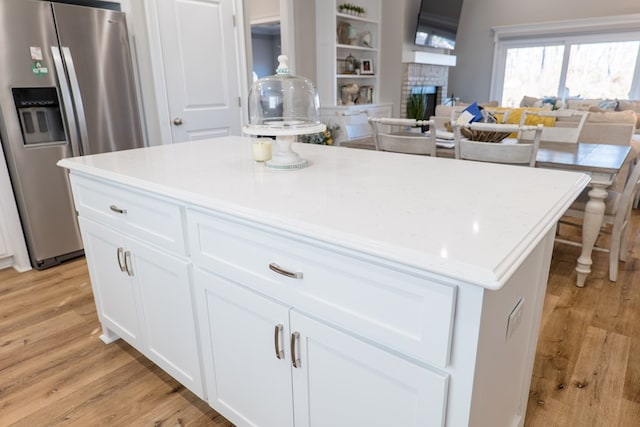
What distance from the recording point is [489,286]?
0.69 meters

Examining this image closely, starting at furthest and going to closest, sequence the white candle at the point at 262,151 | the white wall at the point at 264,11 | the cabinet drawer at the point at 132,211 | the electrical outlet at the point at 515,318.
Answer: the white wall at the point at 264,11, the white candle at the point at 262,151, the cabinet drawer at the point at 132,211, the electrical outlet at the point at 515,318

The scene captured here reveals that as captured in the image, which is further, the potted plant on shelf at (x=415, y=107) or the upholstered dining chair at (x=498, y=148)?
the potted plant on shelf at (x=415, y=107)

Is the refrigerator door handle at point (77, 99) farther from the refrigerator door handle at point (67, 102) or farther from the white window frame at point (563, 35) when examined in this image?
the white window frame at point (563, 35)

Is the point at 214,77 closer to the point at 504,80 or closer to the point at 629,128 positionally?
the point at 629,128

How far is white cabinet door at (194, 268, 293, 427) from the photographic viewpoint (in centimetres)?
115

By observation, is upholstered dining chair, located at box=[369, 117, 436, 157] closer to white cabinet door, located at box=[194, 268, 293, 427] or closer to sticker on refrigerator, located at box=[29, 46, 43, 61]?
white cabinet door, located at box=[194, 268, 293, 427]

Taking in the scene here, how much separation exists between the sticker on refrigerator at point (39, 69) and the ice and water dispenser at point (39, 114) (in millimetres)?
96

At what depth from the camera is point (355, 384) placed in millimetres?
989

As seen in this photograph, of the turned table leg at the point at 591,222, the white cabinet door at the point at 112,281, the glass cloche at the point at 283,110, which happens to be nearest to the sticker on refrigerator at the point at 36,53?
the white cabinet door at the point at 112,281

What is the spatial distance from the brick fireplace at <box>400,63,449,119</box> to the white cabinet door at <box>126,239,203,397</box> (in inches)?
206

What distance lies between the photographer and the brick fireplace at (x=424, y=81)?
6.00m

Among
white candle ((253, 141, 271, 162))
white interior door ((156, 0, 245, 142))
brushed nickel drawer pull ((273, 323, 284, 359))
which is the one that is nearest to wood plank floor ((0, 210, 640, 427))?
brushed nickel drawer pull ((273, 323, 284, 359))

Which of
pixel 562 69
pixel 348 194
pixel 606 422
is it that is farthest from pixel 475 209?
pixel 562 69

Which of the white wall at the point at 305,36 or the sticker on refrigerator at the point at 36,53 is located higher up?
the white wall at the point at 305,36
